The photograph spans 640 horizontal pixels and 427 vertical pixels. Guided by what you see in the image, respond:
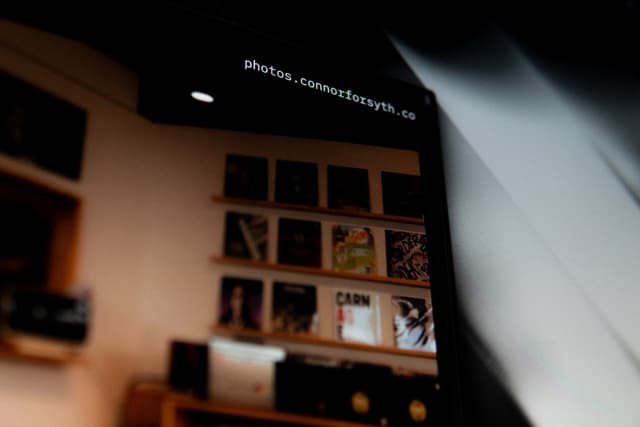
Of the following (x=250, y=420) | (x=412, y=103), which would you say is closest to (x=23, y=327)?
(x=250, y=420)

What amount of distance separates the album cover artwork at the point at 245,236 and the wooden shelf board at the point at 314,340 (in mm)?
153

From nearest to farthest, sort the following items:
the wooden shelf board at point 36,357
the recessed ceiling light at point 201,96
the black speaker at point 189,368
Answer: the wooden shelf board at point 36,357, the black speaker at point 189,368, the recessed ceiling light at point 201,96

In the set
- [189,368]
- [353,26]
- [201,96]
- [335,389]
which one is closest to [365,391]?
[335,389]

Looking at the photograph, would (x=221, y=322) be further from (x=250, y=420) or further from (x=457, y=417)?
(x=457, y=417)

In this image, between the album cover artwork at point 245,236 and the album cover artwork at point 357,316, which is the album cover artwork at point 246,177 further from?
the album cover artwork at point 357,316

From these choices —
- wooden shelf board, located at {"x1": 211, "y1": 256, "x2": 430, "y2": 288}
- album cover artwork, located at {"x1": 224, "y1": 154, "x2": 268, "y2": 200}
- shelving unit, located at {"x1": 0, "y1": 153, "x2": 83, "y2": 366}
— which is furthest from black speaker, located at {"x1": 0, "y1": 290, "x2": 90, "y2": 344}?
album cover artwork, located at {"x1": 224, "y1": 154, "x2": 268, "y2": 200}

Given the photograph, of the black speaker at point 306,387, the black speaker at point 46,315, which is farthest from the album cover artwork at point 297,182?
the black speaker at point 46,315

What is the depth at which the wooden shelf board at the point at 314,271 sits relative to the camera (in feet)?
3.22

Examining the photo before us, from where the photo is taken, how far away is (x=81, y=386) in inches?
31.7

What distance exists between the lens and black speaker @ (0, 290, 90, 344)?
2.42ft

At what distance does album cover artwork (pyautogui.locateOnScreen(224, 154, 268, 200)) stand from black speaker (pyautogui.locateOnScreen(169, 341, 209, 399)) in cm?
33

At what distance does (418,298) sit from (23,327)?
0.80 metres

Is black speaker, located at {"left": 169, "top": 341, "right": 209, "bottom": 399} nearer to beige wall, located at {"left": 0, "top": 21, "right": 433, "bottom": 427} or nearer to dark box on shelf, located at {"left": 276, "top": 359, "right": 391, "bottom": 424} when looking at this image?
beige wall, located at {"left": 0, "top": 21, "right": 433, "bottom": 427}

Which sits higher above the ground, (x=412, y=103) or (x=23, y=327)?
(x=412, y=103)
